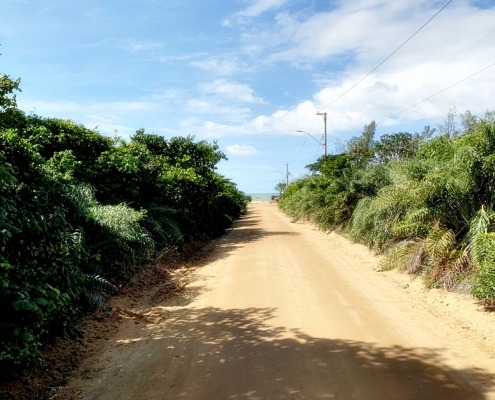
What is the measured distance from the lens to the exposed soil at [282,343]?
3.96 metres

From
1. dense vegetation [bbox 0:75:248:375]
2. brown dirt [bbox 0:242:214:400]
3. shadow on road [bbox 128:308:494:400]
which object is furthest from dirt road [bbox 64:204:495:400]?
dense vegetation [bbox 0:75:248:375]

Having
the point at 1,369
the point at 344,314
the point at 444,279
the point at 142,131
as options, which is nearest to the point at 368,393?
the point at 344,314

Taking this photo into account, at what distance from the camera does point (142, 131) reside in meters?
16.0

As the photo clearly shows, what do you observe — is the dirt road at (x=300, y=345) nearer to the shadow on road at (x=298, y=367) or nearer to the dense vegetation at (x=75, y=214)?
the shadow on road at (x=298, y=367)

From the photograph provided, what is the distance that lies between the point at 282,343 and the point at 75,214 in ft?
15.9

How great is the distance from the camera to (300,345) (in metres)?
4.99

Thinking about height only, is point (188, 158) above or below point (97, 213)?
above

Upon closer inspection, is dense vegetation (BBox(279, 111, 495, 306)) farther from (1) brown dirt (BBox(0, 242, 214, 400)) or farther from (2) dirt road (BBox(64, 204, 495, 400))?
(1) brown dirt (BBox(0, 242, 214, 400))

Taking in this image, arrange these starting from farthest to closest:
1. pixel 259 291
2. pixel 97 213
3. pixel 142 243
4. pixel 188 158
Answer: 1. pixel 188 158
2. pixel 142 243
3. pixel 97 213
4. pixel 259 291

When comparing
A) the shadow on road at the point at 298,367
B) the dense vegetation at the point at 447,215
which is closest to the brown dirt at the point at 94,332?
the shadow on road at the point at 298,367

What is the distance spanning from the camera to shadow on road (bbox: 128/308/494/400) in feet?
12.5

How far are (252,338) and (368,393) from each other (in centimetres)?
193

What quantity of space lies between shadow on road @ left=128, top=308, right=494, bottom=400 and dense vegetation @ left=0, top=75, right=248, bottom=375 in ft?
5.33

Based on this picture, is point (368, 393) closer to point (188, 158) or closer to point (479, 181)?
point (479, 181)
